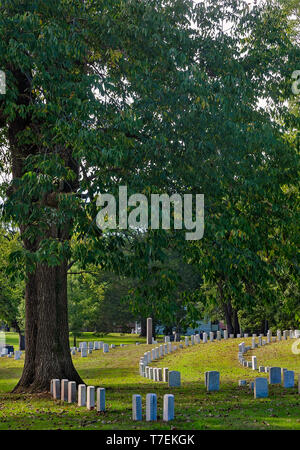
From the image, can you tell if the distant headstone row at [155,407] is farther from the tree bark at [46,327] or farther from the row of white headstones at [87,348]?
the row of white headstones at [87,348]

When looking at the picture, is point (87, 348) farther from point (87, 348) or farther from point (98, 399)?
point (98, 399)

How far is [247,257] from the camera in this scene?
1469 cm

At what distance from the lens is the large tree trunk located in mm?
18203

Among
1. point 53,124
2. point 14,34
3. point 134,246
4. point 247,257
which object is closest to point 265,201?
point 247,257

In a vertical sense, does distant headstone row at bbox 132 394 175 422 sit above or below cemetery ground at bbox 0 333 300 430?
above

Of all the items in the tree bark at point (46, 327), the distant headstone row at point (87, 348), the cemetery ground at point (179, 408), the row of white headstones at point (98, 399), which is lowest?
the distant headstone row at point (87, 348)

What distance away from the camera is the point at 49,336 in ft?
60.3

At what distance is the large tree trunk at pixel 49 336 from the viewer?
18.2m

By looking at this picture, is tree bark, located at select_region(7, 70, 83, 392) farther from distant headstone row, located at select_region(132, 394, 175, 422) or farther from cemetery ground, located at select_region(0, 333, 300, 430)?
distant headstone row, located at select_region(132, 394, 175, 422)

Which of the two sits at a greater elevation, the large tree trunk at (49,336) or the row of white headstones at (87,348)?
the large tree trunk at (49,336)

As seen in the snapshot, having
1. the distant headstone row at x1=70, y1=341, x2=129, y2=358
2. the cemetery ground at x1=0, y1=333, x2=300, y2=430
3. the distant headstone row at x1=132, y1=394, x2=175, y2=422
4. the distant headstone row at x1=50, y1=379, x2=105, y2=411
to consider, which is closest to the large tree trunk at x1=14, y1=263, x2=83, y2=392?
the cemetery ground at x1=0, y1=333, x2=300, y2=430

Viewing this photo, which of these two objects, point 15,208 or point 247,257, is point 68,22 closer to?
point 15,208

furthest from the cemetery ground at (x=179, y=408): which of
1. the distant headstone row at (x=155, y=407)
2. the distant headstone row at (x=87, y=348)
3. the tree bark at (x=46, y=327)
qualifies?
the distant headstone row at (x=87, y=348)

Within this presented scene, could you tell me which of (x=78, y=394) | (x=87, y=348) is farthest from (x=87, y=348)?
(x=78, y=394)
